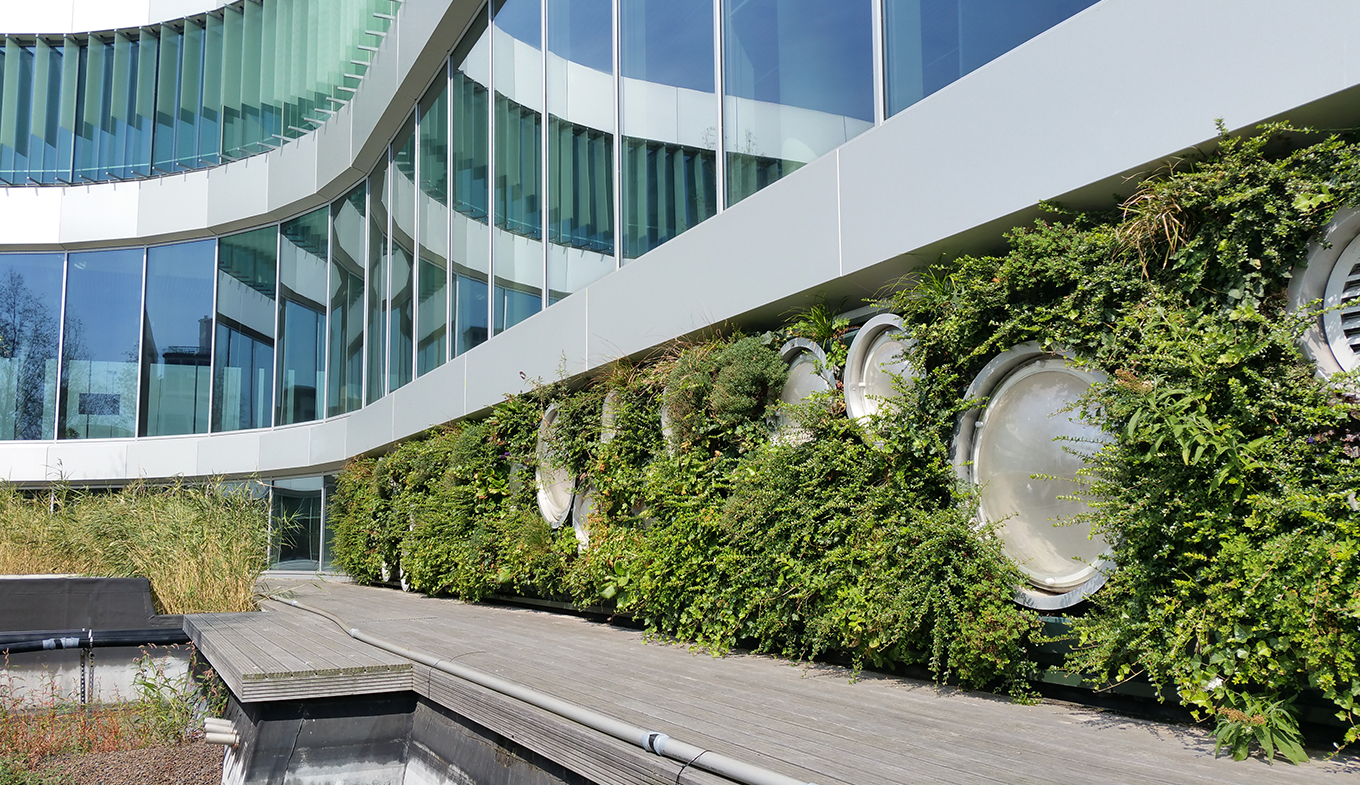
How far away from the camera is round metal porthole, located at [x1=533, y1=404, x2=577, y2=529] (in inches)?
320

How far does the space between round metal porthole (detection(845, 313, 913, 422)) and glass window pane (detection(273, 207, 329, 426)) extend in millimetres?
14023

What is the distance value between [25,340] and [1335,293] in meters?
22.7

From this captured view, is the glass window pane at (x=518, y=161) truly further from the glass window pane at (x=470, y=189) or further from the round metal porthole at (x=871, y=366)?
the round metal porthole at (x=871, y=366)

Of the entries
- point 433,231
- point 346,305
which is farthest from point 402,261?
point 346,305

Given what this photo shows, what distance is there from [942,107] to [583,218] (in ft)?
14.5

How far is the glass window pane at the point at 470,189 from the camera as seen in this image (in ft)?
35.4

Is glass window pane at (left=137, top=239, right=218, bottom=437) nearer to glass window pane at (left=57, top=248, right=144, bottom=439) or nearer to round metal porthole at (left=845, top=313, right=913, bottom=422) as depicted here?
glass window pane at (left=57, top=248, right=144, bottom=439)

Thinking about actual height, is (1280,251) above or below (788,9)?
below

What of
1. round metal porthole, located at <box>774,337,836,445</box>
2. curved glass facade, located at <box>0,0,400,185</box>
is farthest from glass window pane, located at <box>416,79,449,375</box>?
round metal porthole, located at <box>774,337,836,445</box>

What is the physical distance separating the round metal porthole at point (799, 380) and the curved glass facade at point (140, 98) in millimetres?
14938

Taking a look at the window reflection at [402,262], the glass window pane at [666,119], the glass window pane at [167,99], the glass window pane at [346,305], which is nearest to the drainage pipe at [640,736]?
the glass window pane at [666,119]

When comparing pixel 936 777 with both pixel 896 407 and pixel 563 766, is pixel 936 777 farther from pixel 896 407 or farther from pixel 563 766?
pixel 896 407

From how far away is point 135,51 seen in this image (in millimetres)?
19609

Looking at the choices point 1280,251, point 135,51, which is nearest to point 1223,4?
point 1280,251
